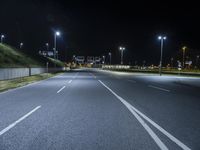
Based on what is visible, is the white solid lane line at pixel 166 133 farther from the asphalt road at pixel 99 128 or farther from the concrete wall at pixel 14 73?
the concrete wall at pixel 14 73

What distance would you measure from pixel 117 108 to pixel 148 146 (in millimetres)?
5279

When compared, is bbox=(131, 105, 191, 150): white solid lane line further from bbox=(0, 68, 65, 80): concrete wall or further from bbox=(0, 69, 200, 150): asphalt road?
bbox=(0, 68, 65, 80): concrete wall

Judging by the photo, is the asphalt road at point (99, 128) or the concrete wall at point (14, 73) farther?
the concrete wall at point (14, 73)

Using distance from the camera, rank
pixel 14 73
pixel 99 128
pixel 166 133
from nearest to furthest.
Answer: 1. pixel 166 133
2. pixel 99 128
3. pixel 14 73

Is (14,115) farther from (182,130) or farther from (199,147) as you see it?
(199,147)

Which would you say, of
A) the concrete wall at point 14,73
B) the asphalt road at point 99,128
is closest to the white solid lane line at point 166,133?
the asphalt road at point 99,128

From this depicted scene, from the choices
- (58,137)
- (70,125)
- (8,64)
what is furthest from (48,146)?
(8,64)

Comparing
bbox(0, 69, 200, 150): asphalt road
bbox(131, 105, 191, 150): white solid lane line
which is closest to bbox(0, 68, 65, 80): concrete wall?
bbox(0, 69, 200, 150): asphalt road

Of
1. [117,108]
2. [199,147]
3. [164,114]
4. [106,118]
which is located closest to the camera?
[199,147]

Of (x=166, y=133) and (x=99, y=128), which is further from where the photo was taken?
(x=99, y=128)

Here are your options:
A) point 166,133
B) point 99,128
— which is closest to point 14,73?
point 99,128

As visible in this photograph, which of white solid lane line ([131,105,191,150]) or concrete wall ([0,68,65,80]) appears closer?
white solid lane line ([131,105,191,150])

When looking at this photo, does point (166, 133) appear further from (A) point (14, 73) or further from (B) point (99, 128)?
(A) point (14, 73)

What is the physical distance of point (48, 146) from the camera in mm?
5742
